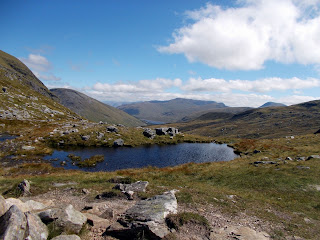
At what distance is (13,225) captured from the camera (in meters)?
8.97

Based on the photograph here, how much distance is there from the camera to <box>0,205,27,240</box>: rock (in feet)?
28.5

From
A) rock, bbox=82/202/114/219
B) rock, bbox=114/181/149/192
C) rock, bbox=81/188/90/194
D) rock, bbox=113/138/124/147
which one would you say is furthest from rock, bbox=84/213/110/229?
rock, bbox=113/138/124/147

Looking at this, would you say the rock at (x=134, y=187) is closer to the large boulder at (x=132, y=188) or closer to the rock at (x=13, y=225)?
the large boulder at (x=132, y=188)

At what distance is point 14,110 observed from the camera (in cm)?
9775

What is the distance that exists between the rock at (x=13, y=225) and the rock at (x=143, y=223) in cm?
490

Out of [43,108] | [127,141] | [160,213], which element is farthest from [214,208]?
[43,108]

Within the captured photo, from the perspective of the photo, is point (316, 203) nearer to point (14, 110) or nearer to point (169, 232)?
point (169, 232)

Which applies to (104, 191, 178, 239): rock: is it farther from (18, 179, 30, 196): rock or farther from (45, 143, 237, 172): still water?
(45, 143, 237, 172): still water

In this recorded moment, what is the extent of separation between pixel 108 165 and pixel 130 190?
2837 centimetres

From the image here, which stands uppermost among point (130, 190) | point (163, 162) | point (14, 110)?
point (14, 110)

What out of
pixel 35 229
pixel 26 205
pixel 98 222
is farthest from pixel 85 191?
pixel 35 229

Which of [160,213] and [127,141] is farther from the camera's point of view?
[127,141]

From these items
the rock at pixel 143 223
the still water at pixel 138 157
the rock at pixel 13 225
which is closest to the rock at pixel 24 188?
the rock at pixel 13 225

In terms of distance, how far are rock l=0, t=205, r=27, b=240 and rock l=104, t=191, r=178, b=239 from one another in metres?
4.90
